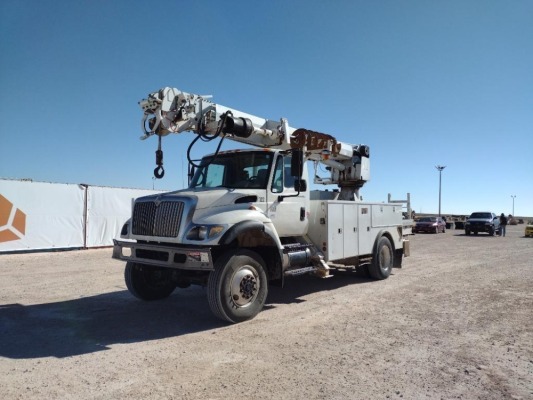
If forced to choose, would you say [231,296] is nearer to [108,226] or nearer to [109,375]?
[109,375]

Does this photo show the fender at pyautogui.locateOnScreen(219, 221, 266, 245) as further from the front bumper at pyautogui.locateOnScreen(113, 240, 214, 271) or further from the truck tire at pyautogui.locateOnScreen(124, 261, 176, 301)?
the truck tire at pyautogui.locateOnScreen(124, 261, 176, 301)

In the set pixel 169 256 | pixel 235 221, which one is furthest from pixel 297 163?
pixel 169 256

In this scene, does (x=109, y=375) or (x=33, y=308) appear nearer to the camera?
(x=109, y=375)

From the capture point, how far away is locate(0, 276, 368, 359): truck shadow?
508 cm

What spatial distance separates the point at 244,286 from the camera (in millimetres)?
6176

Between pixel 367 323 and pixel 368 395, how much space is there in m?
2.49

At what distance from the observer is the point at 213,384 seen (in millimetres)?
3928

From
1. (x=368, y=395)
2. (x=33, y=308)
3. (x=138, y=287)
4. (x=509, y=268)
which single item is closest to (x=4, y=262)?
(x=33, y=308)

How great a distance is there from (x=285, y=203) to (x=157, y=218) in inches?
91.5

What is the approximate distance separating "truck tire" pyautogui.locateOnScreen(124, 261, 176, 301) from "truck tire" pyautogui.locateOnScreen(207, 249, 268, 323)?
1624mm

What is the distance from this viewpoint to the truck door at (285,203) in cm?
717

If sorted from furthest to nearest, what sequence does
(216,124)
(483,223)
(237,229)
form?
(483,223) < (216,124) < (237,229)

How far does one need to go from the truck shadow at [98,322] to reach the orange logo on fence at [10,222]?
8.31 m

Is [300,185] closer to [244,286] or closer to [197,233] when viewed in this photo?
[244,286]
